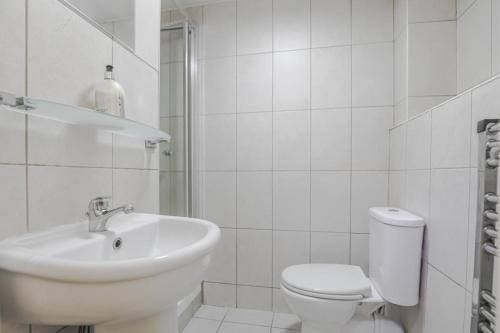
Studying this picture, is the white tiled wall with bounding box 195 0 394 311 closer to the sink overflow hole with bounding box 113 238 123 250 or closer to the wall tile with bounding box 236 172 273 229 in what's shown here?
the wall tile with bounding box 236 172 273 229

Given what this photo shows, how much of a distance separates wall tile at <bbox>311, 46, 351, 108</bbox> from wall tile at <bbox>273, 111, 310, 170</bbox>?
140 mm

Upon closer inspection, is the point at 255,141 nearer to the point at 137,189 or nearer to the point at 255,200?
the point at 255,200

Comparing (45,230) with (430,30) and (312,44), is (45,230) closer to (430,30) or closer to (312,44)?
(312,44)

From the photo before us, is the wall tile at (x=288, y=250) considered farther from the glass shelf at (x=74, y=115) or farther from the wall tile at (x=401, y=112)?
the glass shelf at (x=74, y=115)

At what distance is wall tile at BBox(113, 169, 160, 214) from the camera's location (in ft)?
2.96

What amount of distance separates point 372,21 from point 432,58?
0.46 meters

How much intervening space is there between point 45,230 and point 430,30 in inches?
73.5

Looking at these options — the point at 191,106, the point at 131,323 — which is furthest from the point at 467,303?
the point at 191,106

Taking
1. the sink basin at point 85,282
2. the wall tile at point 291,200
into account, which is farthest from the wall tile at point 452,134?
the sink basin at point 85,282

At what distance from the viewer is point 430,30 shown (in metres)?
1.37

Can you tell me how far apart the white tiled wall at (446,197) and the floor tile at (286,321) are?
610 millimetres

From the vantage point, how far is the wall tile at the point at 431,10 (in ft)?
4.44

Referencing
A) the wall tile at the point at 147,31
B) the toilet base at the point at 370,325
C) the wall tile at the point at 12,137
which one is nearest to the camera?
the wall tile at the point at 12,137

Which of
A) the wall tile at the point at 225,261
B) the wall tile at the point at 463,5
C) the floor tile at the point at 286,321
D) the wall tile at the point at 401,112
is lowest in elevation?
the floor tile at the point at 286,321
